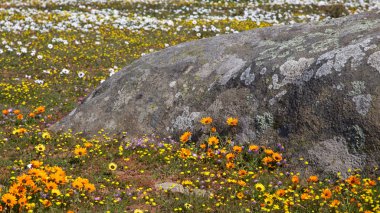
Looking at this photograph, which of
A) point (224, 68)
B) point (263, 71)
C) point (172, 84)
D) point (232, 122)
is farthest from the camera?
point (172, 84)

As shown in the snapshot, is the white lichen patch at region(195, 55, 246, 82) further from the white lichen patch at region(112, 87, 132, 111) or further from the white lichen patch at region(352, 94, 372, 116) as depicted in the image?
the white lichen patch at region(352, 94, 372, 116)

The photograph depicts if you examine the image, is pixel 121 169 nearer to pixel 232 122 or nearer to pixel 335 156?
pixel 232 122

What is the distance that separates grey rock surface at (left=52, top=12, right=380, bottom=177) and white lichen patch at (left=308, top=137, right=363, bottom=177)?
0.06 feet

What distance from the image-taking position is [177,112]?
1000 cm

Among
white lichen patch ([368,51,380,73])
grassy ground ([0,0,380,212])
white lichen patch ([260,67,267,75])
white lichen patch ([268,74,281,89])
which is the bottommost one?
grassy ground ([0,0,380,212])

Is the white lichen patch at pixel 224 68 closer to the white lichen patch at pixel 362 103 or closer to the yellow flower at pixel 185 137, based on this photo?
the yellow flower at pixel 185 137

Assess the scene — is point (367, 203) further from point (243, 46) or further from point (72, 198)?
point (243, 46)

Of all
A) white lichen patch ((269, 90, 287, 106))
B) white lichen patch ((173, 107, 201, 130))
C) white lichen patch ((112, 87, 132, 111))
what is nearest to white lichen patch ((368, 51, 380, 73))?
white lichen patch ((269, 90, 287, 106))

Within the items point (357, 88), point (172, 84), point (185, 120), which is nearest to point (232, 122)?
point (185, 120)

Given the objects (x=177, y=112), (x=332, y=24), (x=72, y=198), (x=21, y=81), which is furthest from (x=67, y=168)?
(x=21, y=81)

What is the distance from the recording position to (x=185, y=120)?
9805 millimetres

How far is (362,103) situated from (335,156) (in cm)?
107

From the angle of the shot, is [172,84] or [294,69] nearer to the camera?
[294,69]

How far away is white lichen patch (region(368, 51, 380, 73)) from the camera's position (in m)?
8.02
